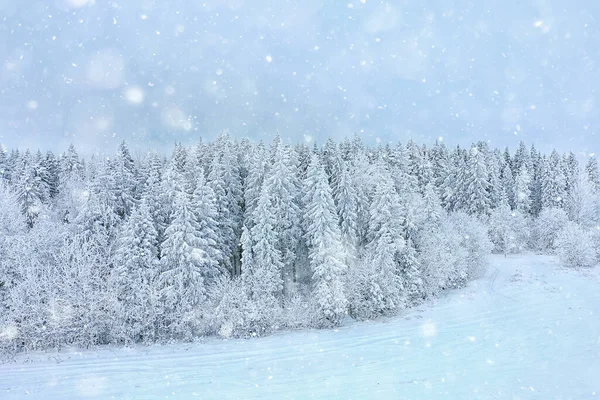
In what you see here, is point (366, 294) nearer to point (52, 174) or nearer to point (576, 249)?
point (576, 249)

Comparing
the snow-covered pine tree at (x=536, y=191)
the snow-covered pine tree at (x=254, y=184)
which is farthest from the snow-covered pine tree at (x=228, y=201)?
the snow-covered pine tree at (x=536, y=191)

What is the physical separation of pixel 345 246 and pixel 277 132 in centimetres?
1848

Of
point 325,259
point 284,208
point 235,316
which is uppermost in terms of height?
point 284,208

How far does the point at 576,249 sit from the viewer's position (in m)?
46.4

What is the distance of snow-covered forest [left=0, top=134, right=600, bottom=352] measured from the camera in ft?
90.9

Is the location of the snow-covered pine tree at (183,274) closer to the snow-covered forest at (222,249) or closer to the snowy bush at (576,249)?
the snow-covered forest at (222,249)

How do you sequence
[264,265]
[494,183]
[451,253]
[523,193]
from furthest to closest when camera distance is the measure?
[494,183], [523,193], [451,253], [264,265]

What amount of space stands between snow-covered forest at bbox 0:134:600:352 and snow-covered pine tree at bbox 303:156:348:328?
12cm

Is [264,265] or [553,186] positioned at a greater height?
[553,186]

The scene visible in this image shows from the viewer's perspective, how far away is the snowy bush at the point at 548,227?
5789 centimetres

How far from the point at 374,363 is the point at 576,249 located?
38009 mm

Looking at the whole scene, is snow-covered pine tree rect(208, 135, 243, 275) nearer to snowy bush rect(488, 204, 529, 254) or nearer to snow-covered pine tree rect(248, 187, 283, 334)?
snow-covered pine tree rect(248, 187, 283, 334)

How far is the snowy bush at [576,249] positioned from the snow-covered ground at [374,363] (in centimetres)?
1681

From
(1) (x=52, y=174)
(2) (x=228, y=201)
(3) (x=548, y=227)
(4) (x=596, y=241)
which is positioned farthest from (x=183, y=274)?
(3) (x=548, y=227)
